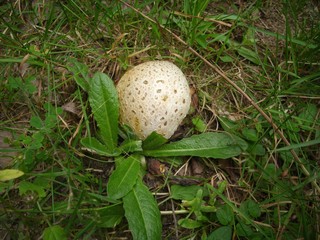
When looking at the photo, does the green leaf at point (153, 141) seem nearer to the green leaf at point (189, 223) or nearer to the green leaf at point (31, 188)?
the green leaf at point (189, 223)

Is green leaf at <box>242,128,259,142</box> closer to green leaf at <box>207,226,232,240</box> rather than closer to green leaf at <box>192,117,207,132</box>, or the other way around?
green leaf at <box>192,117,207,132</box>

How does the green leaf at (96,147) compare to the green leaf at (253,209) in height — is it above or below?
above

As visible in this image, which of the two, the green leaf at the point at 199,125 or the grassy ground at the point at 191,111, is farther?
the green leaf at the point at 199,125

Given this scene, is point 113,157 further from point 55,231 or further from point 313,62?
point 313,62

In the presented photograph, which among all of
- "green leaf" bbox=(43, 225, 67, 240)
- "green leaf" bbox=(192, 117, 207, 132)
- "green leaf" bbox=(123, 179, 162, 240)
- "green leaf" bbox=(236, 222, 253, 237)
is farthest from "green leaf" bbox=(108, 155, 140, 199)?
"green leaf" bbox=(236, 222, 253, 237)

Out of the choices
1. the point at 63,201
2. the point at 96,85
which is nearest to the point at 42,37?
the point at 96,85

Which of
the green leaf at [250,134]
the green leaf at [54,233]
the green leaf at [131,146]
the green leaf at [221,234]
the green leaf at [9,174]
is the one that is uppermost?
the green leaf at [250,134]

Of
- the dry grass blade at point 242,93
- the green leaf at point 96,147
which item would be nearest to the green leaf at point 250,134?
the dry grass blade at point 242,93
